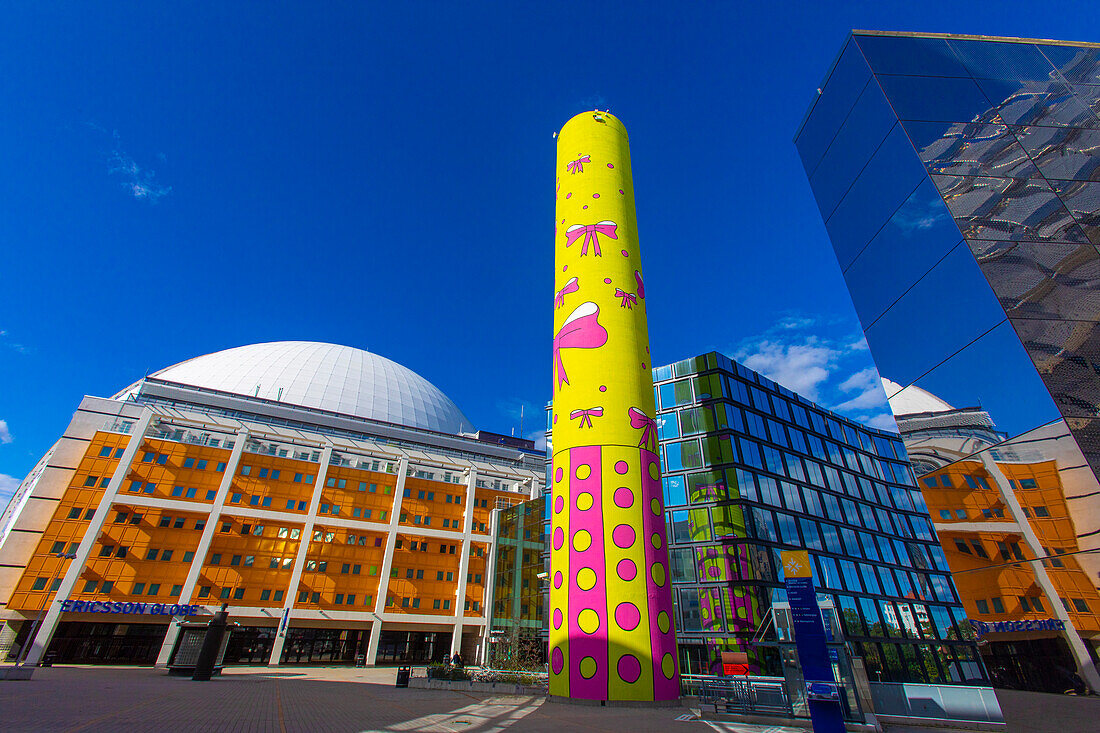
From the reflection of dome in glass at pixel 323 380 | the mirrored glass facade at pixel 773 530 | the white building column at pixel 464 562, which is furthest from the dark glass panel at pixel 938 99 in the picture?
the reflection of dome in glass at pixel 323 380

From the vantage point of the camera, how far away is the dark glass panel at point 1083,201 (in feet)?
20.1

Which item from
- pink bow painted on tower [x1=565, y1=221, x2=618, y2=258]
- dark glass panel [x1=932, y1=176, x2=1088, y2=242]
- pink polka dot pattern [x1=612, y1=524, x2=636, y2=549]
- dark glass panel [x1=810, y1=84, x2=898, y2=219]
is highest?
pink bow painted on tower [x1=565, y1=221, x2=618, y2=258]

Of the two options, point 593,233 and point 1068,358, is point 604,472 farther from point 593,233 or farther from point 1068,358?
point 1068,358

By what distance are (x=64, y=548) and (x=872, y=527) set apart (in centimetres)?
6860

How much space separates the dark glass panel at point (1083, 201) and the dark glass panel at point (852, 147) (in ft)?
7.31

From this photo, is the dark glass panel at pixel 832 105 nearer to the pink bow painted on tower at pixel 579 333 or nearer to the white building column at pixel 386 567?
the pink bow painted on tower at pixel 579 333

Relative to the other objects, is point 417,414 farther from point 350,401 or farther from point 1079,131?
point 1079,131

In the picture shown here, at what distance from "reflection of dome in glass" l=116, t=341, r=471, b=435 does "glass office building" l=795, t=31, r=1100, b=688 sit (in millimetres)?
72199

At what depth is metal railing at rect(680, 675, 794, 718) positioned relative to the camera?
16.5m

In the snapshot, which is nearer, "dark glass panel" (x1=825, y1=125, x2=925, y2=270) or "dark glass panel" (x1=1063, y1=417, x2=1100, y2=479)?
"dark glass panel" (x1=1063, y1=417, x2=1100, y2=479)

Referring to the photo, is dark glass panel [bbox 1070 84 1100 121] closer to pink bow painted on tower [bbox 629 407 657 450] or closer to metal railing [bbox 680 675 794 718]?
metal railing [bbox 680 675 794 718]

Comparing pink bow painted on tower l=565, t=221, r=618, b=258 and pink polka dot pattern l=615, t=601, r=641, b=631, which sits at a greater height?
pink bow painted on tower l=565, t=221, r=618, b=258

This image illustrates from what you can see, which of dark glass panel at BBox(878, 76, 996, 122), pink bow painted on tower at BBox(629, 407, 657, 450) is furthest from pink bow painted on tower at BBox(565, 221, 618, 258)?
dark glass panel at BBox(878, 76, 996, 122)

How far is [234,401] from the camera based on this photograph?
207ft
